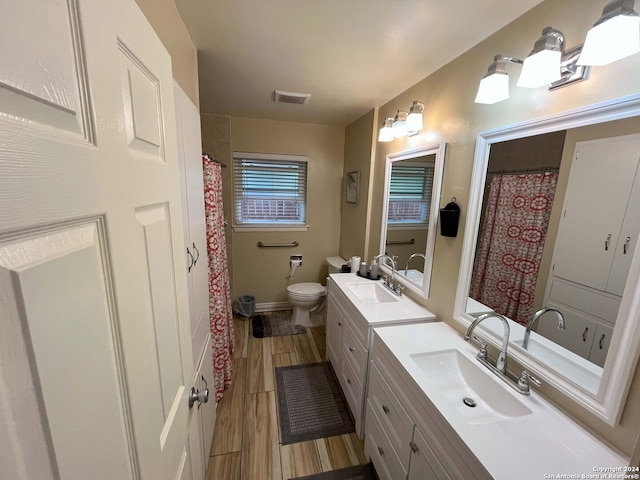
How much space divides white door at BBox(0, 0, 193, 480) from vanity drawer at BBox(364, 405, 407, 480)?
3.43ft

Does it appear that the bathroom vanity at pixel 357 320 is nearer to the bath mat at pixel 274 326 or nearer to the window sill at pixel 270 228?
the bath mat at pixel 274 326

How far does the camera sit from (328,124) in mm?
3061

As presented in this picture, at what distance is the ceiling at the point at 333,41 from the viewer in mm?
1146

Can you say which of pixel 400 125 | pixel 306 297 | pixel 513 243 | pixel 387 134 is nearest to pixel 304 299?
pixel 306 297

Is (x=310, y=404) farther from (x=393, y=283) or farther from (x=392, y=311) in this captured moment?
(x=393, y=283)

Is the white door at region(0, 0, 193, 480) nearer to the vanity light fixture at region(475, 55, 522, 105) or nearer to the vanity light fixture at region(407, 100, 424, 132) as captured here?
the vanity light fixture at region(475, 55, 522, 105)

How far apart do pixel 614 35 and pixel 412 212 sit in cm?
130

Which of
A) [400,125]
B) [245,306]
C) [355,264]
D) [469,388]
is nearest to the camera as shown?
[469,388]

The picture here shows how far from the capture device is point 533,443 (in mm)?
844

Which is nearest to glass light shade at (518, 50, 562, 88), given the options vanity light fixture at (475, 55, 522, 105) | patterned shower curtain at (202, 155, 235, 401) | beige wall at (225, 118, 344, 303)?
vanity light fixture at (475, 55, 522, 105)

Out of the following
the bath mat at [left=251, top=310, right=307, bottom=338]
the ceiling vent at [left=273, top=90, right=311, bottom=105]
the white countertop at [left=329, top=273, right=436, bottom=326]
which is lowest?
the bath mat at [left=251, top=310, right=307, bottom=338]

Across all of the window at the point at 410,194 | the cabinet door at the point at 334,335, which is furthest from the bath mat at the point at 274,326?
the window at the point at 410,194

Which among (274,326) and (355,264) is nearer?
(355,264)

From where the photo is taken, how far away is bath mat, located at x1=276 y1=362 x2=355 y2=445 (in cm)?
177
